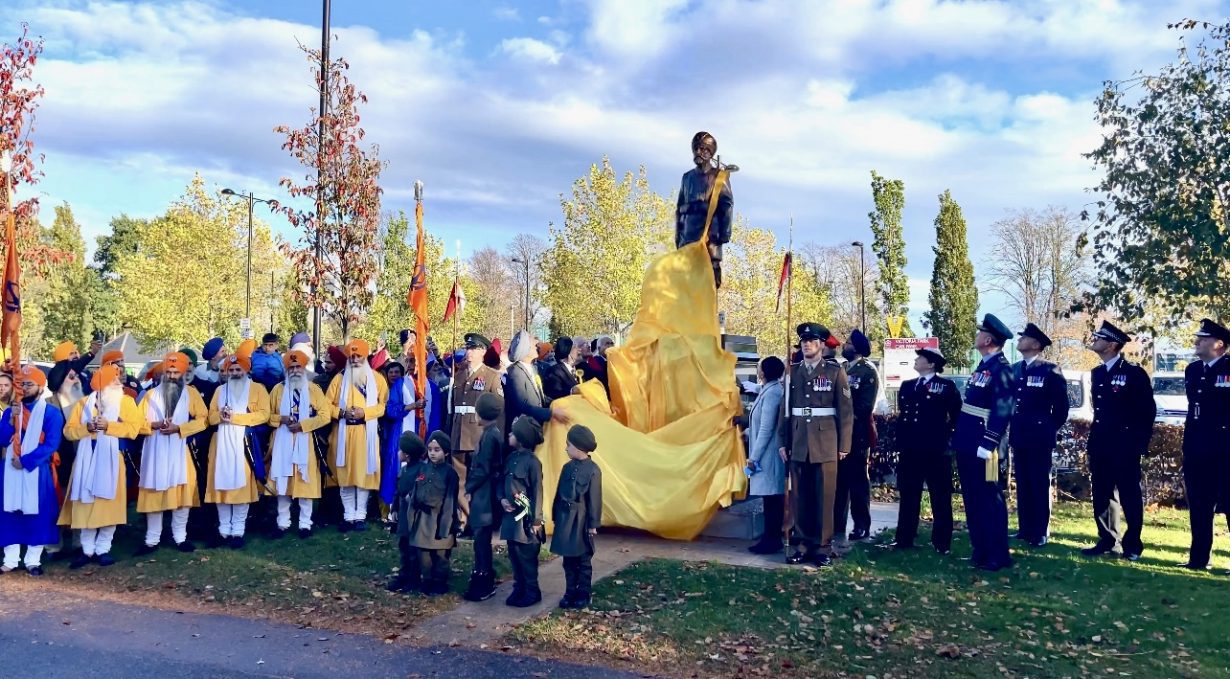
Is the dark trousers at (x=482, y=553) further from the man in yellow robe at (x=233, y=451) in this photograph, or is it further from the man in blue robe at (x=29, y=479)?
the man in blue robe at (x=29, y=479)

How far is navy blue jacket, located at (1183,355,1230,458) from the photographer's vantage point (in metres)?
7.78

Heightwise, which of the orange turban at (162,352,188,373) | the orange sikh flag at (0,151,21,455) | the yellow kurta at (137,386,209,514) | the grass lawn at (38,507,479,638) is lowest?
the grass lawn at (38,507,479,638)

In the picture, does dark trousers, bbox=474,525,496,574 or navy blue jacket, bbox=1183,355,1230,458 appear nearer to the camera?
dark trousers, bbox=474,525,496,574

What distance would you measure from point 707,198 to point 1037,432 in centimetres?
409

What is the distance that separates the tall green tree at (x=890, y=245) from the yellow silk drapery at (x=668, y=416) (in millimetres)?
34236

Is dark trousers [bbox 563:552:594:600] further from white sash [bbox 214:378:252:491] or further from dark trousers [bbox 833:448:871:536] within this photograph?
white sash [bbox 214:378:252:491]

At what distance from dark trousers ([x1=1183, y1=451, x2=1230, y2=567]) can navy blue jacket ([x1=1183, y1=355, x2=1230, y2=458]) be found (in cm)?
10

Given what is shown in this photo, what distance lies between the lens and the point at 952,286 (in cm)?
4047

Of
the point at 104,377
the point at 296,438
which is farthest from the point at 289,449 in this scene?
the point at 104,377

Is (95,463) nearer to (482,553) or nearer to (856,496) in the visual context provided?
(482,553)


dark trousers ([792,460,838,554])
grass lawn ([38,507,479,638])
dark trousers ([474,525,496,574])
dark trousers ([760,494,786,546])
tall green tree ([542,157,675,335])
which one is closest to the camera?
grass lawn ([38,507,479,638])

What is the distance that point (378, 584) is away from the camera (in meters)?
7.74

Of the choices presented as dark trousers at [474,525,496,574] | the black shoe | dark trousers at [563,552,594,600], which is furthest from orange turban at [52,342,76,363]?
the black shoe

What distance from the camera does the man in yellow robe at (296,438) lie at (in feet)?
31.3
